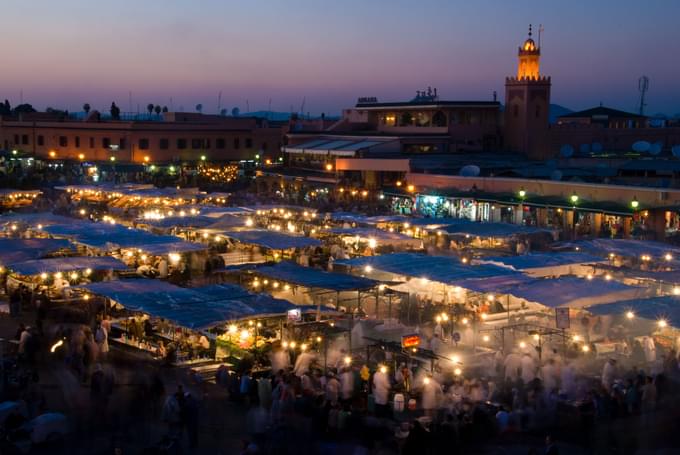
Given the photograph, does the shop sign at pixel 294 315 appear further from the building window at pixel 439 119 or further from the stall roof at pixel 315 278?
the building window at pixel 439 119

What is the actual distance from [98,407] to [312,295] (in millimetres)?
5234

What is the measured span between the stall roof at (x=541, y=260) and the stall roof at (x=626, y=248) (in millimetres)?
1033

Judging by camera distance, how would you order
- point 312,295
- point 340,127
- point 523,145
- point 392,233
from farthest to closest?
point 340,127 → point 523,145 → point 392,233 → point 312,295

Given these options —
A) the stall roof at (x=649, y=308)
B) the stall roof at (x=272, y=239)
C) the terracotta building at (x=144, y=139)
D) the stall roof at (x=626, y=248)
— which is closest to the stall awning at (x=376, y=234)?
the stall roof at (x=272, y=239)

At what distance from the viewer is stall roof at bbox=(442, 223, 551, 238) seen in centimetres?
2228

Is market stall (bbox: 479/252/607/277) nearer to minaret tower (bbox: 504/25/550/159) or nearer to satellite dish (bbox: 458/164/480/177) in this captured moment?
satellite dish (bbox: 458/164/480/177)

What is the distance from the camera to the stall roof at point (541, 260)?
16984 mm

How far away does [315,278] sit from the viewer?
1561cm

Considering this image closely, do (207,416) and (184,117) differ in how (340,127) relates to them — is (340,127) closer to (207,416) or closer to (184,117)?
(184,117)

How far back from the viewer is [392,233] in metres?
22.4

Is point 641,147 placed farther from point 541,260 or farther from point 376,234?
point 541,260

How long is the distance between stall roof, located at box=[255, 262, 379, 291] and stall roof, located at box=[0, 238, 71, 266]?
198 inches

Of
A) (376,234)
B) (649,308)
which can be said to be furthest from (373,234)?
(649,308)

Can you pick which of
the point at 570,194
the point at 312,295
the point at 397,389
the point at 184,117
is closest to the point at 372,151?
the point at 570,194
